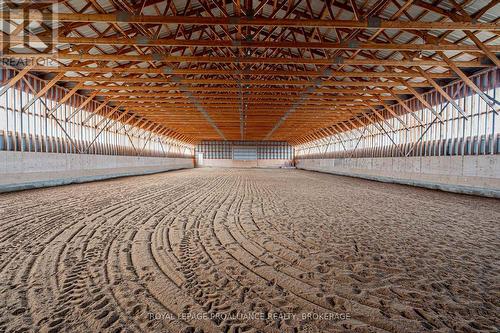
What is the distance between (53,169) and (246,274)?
17177 millimetres

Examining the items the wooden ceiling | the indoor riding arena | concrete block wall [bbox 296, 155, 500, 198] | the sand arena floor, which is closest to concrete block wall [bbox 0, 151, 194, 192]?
the indoor riding arena

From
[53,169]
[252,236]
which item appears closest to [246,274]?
[252,236]

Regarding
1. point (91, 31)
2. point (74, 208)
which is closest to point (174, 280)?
point (74, 208)

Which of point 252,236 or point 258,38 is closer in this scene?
point 252,236

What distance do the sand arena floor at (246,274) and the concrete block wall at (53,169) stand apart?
25.5 feet

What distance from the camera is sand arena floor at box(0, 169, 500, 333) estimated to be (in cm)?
265

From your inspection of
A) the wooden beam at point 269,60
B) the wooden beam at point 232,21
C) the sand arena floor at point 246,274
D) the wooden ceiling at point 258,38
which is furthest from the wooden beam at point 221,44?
the sand arena floor at point 246,274

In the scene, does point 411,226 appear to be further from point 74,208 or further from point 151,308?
point 74,208
